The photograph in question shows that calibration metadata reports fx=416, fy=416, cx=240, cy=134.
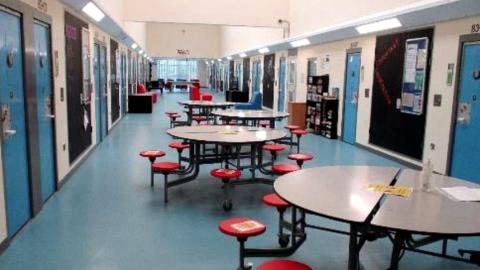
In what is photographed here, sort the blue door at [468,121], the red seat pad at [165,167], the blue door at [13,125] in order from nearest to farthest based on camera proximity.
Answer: the blue door at [13,125], the red seat pad at [165,167], the blue door at [468,121]

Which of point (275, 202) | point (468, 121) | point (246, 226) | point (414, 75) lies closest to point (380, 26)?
point (414, 75)

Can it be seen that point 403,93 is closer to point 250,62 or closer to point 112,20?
point 112,20

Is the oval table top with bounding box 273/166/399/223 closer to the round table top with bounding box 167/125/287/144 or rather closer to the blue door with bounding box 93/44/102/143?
the round table top with bounding box 167/125/287/144

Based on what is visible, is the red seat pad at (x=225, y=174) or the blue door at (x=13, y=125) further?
the red seat pad at (x=225, y=174)

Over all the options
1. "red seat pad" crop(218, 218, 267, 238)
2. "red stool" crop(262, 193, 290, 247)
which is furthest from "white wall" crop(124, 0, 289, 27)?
"red seat pad" crop(218, 218, 267, 238)

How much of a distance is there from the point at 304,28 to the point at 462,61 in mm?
5616

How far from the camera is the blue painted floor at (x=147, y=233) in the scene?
11.0 feet

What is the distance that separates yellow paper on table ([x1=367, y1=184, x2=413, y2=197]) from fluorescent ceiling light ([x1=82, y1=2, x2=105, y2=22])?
15.6ft

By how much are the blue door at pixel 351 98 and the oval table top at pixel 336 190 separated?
5.81m

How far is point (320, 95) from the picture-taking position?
10.6m

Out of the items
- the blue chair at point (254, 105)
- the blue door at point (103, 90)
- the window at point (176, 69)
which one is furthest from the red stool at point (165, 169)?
the window at point (176, 69)

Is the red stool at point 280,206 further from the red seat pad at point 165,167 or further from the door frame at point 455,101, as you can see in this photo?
the door frame at point 455,101

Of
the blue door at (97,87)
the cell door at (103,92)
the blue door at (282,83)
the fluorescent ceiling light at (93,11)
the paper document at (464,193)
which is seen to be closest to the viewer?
the paper document at (464,193)

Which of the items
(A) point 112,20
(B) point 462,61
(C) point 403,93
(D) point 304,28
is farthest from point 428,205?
(D) point 304,28
